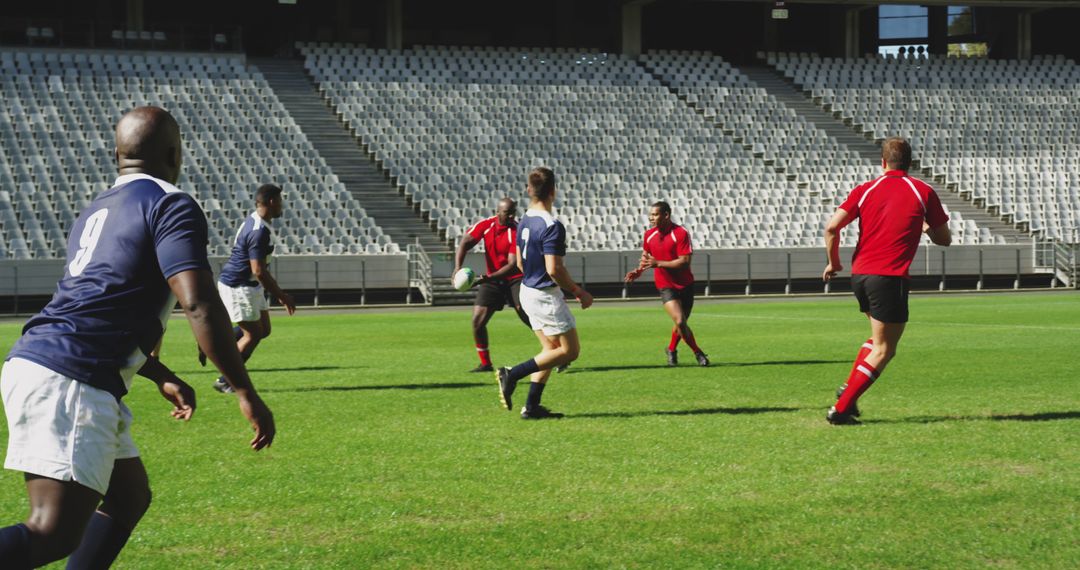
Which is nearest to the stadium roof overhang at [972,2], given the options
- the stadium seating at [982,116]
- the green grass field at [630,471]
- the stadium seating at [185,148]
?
the stadium seating at [982,116]

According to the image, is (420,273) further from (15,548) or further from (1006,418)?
(15,548)

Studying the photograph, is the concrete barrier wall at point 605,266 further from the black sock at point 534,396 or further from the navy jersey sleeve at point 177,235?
the navy jersey sleeve at point 177,235

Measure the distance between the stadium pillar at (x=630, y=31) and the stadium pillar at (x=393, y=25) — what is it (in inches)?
366

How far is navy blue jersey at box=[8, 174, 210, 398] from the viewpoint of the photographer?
3.86m

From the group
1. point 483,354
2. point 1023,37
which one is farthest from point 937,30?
point 483,354

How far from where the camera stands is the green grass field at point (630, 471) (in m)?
5.57

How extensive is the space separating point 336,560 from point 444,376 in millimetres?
8761

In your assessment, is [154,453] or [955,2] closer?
[154,453]

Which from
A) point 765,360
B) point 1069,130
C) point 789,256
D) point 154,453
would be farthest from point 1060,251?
point 154,453

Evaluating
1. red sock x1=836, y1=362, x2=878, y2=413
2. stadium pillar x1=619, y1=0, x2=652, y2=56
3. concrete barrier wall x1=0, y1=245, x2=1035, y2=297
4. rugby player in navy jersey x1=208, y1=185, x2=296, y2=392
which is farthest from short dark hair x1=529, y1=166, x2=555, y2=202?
stadium pillar x1=619, y1=0, x2=652, y2=56

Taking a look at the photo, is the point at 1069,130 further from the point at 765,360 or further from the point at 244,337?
the point at 244,337

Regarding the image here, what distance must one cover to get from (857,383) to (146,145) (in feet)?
21.0

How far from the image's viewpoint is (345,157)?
4009 centimetres

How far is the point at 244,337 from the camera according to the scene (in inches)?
519
